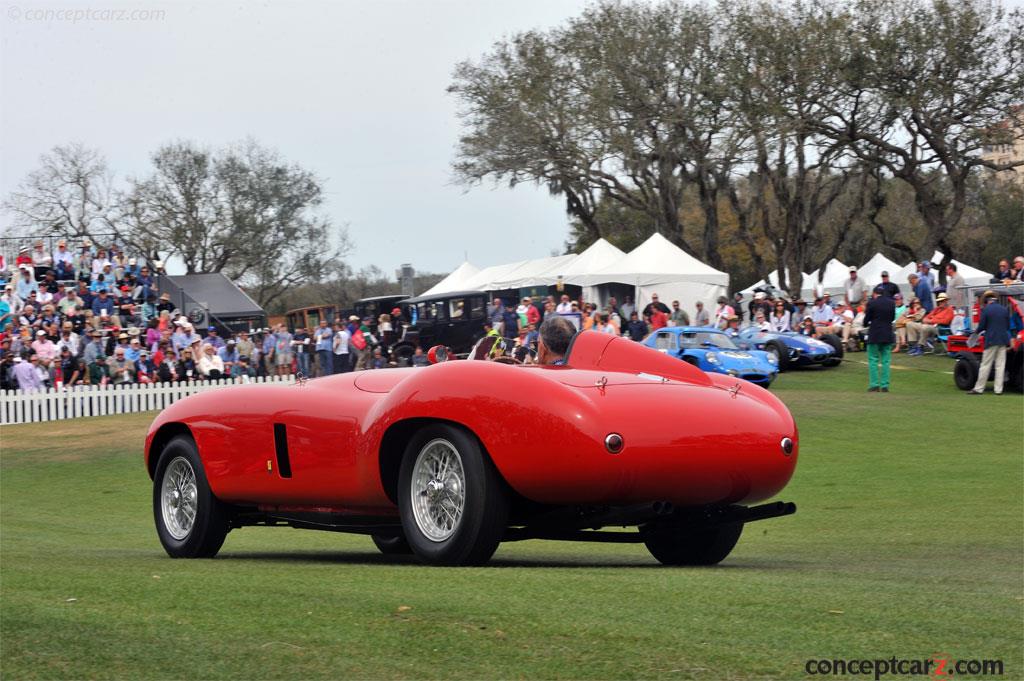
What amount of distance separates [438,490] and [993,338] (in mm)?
19654

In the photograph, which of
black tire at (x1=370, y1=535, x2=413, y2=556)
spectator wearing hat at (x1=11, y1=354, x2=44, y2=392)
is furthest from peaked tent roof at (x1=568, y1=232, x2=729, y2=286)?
black tire at (x1=370, y1=535, x2=413, y2=556)

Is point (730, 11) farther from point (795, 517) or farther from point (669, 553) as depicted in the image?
point (669, 553)

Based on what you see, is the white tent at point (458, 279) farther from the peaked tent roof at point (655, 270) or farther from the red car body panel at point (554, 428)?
the red car body panel at point (554, 428)

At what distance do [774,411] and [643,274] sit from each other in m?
30.7

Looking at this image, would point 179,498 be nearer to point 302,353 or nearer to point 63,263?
point 302,353

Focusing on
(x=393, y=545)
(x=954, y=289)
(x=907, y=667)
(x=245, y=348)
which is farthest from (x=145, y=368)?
(x=907, y=667)

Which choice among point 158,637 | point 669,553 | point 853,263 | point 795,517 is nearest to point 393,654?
point 158,637

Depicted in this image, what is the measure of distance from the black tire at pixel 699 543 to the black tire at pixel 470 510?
1378 millimetres

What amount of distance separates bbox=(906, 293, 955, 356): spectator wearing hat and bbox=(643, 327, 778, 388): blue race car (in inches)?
216

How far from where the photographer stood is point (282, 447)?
26.4 feet

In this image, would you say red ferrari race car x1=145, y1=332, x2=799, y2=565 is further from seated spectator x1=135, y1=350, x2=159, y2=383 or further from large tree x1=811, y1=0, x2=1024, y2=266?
large tree x1=811, y1=0, x2=1024, y2=266

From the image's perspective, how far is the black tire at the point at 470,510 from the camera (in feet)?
21.9

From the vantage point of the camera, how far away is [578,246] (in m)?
82.4

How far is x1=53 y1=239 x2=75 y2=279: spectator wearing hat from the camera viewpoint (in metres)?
34.8
